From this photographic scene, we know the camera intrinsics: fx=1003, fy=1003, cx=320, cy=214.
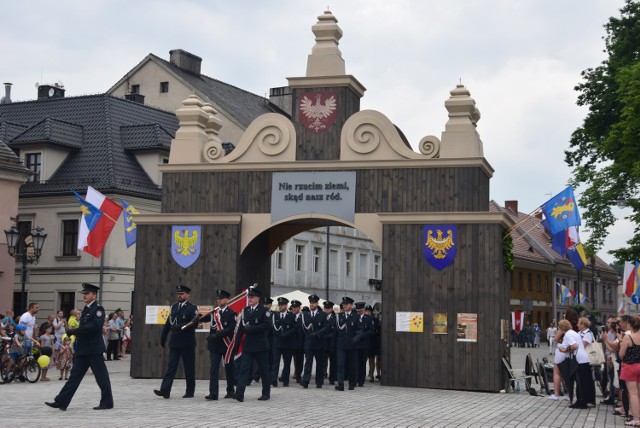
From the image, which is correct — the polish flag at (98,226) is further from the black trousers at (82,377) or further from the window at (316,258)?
the window at (316,258)

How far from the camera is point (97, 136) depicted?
42.9 metres

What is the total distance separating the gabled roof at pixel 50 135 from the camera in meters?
41.3

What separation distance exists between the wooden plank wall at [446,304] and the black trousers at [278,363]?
2004 mm

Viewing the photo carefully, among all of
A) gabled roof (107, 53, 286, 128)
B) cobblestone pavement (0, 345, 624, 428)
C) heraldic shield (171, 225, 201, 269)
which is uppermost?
gabled roof (107, 53, 286, 128)

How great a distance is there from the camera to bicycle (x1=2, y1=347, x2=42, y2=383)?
2088 cm

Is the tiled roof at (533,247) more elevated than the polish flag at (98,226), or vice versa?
the tiled roof at (533,247)

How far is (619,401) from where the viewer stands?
17.9 meters

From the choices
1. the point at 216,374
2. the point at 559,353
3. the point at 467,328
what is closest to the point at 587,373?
the point at 559,353

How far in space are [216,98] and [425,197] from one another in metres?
32.7

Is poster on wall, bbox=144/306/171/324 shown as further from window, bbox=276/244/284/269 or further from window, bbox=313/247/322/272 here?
window, bbox=313/247/322/272

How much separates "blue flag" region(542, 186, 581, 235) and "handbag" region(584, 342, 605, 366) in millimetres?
4864

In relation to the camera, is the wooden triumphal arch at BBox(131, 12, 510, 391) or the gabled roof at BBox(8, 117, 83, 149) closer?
the wooden triumphal arch at BBox(131, 12, 510, 391)

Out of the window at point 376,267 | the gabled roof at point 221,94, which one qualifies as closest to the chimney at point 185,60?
the gabled roof at point 221,94

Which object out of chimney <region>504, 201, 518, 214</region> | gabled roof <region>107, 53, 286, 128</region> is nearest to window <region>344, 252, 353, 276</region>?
gabled roof <region>107, 53, 286, 128</region>
